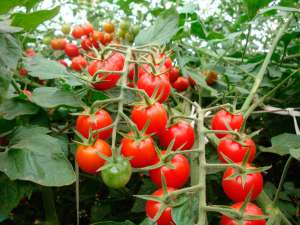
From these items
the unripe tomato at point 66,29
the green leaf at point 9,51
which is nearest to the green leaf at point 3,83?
the green leaf at point 9,51

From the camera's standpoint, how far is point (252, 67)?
115 centimetres

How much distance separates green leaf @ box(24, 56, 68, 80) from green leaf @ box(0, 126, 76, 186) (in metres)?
0.17

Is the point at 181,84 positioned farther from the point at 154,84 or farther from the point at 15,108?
the point at 15,108

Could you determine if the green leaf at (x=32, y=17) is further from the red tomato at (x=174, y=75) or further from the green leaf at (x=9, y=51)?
the red tomato at (x=174, y=75)

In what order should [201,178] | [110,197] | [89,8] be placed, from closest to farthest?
[201,178]
[110,197]
[89,8]

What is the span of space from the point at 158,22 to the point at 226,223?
46 centimetres

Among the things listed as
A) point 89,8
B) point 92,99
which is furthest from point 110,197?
point 89,8

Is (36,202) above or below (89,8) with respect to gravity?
below

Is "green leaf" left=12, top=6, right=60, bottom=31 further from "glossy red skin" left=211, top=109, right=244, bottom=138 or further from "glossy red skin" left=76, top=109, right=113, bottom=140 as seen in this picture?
"glossy red skin" left=211, top=109, right=244, bottom=138

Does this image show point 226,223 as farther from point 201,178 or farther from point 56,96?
point 56,96

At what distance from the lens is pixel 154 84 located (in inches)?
29.5

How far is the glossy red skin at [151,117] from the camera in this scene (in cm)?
69

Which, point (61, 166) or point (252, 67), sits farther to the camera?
point (252, 67)

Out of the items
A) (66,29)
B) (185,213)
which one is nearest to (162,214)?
(185,213)
